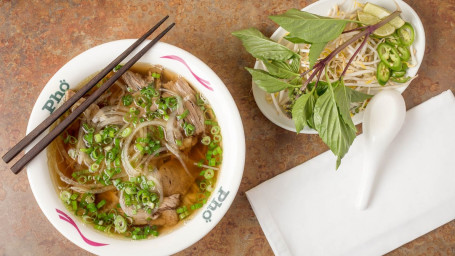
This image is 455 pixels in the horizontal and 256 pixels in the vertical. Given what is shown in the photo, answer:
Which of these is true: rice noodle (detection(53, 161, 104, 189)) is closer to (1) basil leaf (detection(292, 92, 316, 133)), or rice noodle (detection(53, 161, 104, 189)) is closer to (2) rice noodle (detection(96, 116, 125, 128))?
(2) rice noodle (detection(96, 116, 125, 128))

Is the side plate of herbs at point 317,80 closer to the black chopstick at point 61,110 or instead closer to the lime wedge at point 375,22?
the lime wedge at point 375,22

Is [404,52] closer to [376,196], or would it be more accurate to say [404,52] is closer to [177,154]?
[376,196]

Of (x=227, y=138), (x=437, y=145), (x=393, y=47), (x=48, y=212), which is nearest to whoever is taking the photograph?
(x=48, y=212)

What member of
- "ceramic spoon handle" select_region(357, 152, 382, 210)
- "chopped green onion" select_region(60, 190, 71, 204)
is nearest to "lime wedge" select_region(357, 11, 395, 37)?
"ceramic spoon handle" select_region(357, 152, 382, 210)

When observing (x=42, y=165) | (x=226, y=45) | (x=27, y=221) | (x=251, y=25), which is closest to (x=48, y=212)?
(x=42, y=165)

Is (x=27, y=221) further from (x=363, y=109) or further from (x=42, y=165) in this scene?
(x=363, y=109)

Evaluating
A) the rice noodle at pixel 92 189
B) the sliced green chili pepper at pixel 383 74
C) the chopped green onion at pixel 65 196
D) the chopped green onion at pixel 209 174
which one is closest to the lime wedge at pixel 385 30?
the sliced green chili pepper at pixel 383 74
